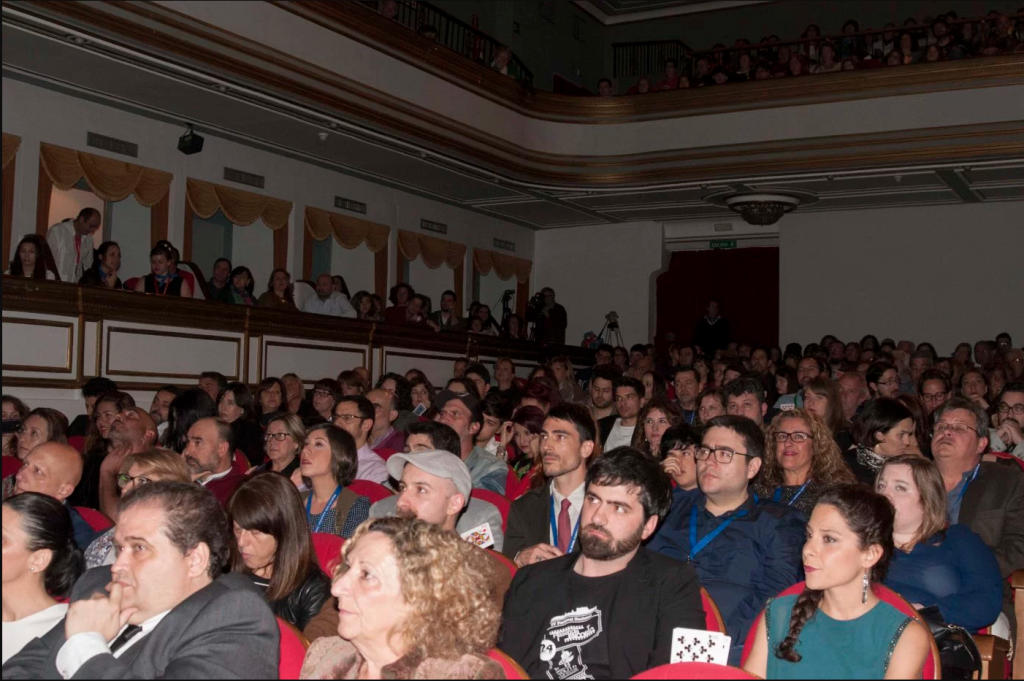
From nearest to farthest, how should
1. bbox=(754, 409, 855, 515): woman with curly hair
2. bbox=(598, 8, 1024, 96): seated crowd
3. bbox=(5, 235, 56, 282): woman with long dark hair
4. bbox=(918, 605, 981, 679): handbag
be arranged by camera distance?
bbox=(918, 605, 981, 679): handbag, bbox=(754, 409, 855, 515): woman with curly hair, bbox=(5, 235, 56, 282): woman with long dark hair, bbox=(598, 8, 1024, 96): seated crowd

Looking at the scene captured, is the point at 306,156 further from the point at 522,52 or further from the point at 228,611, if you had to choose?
the point at 228,611

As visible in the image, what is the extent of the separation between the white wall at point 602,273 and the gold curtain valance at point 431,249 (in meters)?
1.70

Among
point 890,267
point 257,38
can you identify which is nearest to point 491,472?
point 257,38

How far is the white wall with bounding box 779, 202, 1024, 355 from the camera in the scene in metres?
11.6

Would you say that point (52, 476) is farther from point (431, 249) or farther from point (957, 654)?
point (431, 249)

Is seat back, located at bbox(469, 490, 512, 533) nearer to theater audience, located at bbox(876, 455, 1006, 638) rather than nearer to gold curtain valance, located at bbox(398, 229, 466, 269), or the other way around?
theater audience, located at bbox(876, 455, 1006, 638)

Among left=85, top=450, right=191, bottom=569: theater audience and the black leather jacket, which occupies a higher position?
left=85, top=450, right=191, bottom=569: theater audience

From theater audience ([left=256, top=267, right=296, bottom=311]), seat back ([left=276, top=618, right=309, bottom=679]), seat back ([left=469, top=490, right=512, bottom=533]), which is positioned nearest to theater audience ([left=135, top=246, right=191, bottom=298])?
theater audience ([left=256, top=267, right=296, bottom=311])

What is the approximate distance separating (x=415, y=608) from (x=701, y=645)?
23.6 inches

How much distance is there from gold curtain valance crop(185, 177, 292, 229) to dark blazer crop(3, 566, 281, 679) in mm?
7966

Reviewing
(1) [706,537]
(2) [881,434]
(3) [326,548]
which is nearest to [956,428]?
(2) [881,434]

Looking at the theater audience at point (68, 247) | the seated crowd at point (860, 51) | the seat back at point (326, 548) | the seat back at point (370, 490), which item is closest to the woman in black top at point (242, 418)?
the seat back at point (370, 490)

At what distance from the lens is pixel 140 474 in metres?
3.04

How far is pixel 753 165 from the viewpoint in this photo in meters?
9.98
